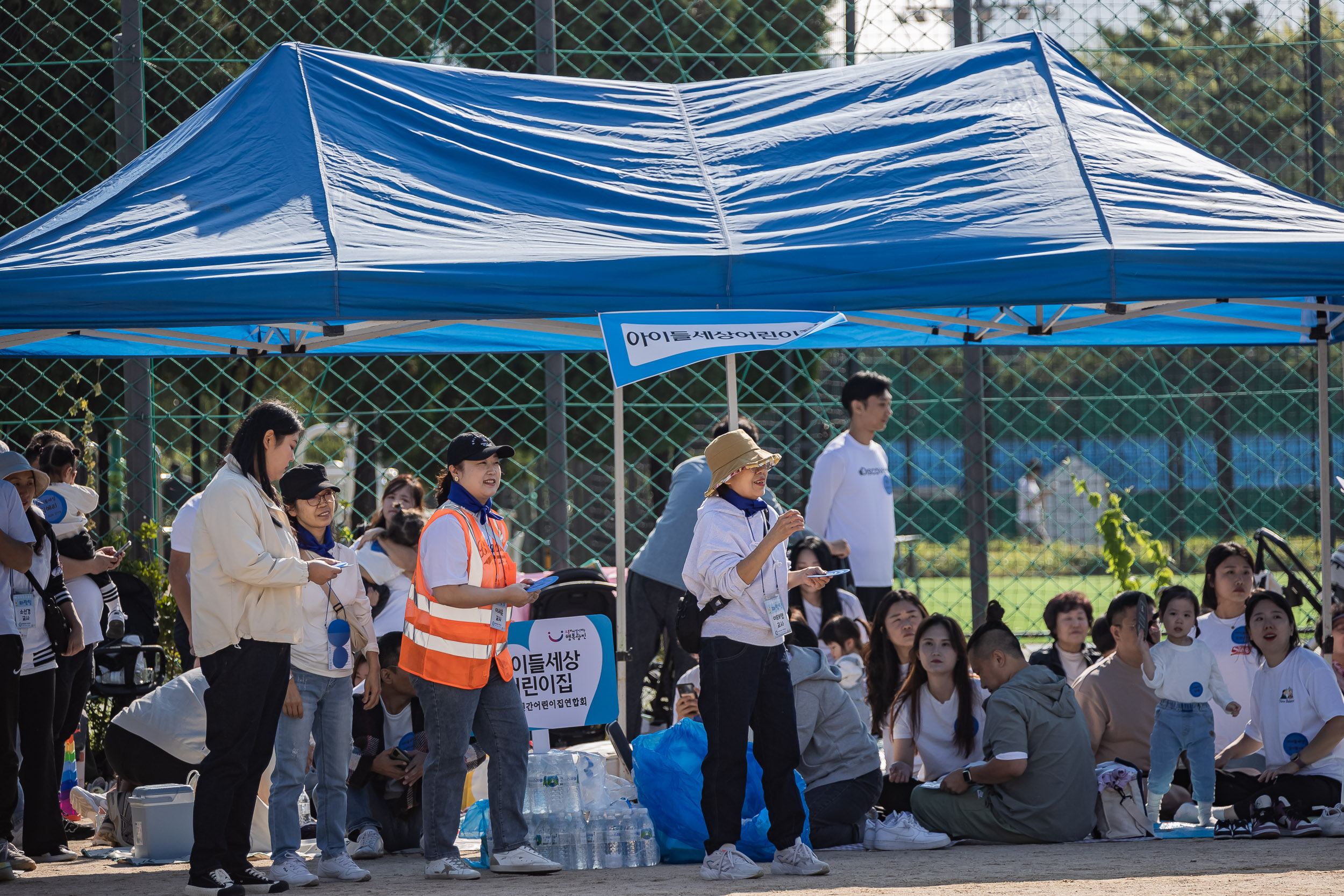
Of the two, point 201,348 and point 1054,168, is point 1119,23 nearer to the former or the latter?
point 1054,168

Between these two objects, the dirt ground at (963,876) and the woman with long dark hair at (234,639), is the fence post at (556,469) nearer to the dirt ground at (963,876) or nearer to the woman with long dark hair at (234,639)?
the dirt ground at (963,876)

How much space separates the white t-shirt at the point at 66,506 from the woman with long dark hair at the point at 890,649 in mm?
3372

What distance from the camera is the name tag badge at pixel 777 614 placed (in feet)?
16.2

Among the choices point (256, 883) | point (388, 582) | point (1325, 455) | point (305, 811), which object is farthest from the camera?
point (388, 582)

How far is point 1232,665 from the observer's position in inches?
259

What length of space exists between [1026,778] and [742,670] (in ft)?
4.46

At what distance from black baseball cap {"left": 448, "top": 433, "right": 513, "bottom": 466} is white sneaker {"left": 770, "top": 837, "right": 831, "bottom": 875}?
1693 millimetres

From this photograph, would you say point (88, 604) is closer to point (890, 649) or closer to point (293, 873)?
point (293, 873)

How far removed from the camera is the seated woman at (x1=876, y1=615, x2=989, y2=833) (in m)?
5.83

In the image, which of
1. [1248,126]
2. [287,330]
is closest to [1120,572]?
[1248,126]

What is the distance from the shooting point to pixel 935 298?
5.24m

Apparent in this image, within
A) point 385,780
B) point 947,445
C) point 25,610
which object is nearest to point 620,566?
point 385,780

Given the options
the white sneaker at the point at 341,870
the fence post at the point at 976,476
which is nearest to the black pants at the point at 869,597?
the fence post at the point at 976,476

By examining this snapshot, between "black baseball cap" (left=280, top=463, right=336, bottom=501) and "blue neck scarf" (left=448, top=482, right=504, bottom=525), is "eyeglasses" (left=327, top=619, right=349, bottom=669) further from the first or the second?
"blue neck scarf" (left=448, top=482, right=504, bottom=525)
